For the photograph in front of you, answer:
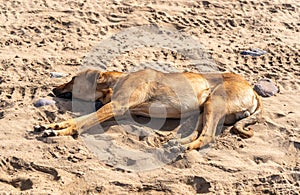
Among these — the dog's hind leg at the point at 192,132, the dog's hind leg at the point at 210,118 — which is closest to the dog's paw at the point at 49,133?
the dog's hind leg at the point at 192,132

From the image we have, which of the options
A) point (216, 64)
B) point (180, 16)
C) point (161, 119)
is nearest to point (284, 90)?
point (216, 64)

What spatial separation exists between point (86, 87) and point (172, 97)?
1.07 metres

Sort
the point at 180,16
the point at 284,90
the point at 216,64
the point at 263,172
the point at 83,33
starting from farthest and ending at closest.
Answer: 1. the point at 180,16
2. the point at 83,33
3. the point at 216,64
4. the point at 284,90
5. the point at 263,172

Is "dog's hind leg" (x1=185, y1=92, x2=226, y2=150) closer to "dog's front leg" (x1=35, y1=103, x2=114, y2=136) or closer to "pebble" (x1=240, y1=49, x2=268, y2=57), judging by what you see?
"dog's front leg" (x1=35, y1=103, x2=114, y2=136)

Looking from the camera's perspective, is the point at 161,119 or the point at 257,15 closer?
the point at 161,119

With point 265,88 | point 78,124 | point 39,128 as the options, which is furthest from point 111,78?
point 265,88

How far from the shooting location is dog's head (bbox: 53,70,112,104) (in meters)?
7.14

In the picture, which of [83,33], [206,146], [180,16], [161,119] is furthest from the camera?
[180,16]

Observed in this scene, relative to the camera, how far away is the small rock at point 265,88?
25.4ft

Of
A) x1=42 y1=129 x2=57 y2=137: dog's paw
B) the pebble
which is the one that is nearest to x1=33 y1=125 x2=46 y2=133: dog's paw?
x1=42 y1=129 x2=57 y2=137: dog's paw

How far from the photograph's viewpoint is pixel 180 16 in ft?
32.3

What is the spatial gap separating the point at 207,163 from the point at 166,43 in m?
3.38

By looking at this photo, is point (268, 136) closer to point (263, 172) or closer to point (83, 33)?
point (263, 172)

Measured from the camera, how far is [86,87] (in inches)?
283
